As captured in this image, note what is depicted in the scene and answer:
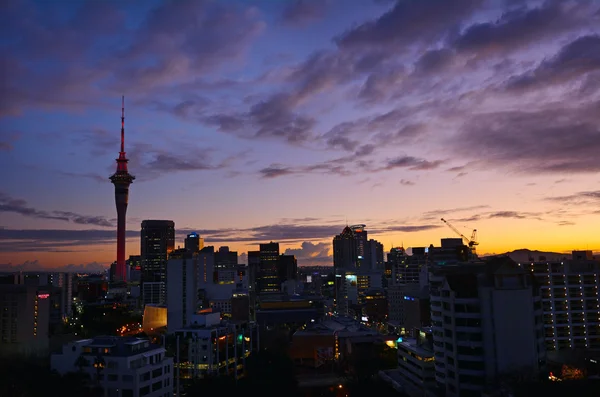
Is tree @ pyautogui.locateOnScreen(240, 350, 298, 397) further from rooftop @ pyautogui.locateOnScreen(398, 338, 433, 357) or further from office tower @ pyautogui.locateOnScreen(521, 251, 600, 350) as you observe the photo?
office tower @ pyautogui.locateOnScreen(521, 251, 600, 350)

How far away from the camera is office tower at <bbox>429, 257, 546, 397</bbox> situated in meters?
50.8

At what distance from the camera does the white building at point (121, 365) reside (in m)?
56.9

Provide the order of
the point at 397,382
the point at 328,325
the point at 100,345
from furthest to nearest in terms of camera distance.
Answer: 1. the point at 328,325
2. the point at 397,382
3. the point at 100,345

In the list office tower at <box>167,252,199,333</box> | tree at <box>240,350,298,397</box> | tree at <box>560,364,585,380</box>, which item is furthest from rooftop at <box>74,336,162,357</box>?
office tower at <box>167,252,199,333</box>

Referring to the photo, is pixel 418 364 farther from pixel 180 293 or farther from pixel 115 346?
pixel 180 293

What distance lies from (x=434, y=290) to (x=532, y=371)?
13439 millimetres

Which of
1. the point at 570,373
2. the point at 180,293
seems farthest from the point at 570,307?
the point at 180,293

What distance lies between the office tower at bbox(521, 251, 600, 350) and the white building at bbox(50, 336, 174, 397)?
56211mm

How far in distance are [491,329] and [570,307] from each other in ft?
124

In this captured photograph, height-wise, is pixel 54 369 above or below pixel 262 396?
above

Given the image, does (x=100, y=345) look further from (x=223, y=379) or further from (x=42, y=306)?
(x=42, y=306)

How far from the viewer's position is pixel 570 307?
265 feet

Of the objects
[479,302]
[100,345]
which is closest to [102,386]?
[100,345]

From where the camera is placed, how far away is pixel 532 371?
166 ft
